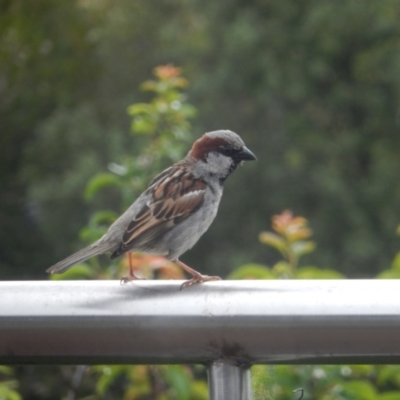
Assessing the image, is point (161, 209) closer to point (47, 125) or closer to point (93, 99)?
point (47, 125)

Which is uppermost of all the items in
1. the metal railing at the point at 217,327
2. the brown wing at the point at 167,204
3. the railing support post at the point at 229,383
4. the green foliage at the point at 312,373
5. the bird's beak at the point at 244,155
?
the bird's beak at the point at 244,155

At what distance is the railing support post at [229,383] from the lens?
107cm

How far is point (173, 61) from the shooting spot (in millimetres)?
16328

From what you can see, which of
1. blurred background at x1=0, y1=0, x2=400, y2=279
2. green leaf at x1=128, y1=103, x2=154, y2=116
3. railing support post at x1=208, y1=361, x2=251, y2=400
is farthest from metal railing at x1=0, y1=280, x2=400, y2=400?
blurred background at x1=0, y1=0, x2=400, y2=279

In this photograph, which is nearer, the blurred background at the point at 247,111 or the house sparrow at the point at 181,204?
→ the house sparrow at the point at 181,204

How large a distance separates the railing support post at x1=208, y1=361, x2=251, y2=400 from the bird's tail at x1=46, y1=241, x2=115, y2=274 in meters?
1.09

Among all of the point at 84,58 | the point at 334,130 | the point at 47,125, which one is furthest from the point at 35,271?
the point at 334,130

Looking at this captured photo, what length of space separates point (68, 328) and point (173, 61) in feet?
50.8

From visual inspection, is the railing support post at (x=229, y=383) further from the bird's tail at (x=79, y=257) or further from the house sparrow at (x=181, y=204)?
the house sparrow at (x=181, y=204)

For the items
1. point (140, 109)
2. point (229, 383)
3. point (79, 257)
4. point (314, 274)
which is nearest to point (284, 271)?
point (314, 274)

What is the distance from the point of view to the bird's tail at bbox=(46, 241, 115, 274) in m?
2.16

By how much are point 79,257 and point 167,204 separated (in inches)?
18.1

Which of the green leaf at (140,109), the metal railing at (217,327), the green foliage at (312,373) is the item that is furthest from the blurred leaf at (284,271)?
the metal railing at (217,327)

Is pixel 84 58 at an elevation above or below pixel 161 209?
above
